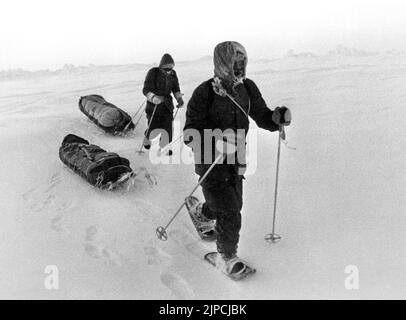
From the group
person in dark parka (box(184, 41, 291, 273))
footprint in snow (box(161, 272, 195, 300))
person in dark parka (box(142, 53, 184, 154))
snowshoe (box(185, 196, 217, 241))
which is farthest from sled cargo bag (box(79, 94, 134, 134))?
footprint in snow (box(161, 272, 195, 300))

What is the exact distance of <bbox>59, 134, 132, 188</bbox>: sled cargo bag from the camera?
4801 millimetres

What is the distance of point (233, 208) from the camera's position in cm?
323

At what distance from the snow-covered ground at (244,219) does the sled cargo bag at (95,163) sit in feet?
0.44

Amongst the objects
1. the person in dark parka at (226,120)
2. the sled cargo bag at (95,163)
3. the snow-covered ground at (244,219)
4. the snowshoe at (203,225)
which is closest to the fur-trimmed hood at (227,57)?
the person in dark parka at (226,120)

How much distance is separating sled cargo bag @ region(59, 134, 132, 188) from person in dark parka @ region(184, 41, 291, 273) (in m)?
1.75

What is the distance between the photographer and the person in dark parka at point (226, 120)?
3098 mm

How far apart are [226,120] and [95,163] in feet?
7.34

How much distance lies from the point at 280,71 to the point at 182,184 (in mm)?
8604

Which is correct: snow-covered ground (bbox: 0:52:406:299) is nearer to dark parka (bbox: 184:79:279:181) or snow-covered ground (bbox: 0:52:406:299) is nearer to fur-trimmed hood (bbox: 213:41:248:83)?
dark parka (bbox: 184:79:279:181)

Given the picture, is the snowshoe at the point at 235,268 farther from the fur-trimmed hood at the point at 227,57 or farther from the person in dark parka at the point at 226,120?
the fur-trimmed hood at the point at 227,57

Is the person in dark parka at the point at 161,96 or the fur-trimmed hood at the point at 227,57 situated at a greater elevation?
the person in dark parka at the point at 161,96

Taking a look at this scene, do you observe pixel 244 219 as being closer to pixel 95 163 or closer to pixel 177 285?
pixel 177 285
